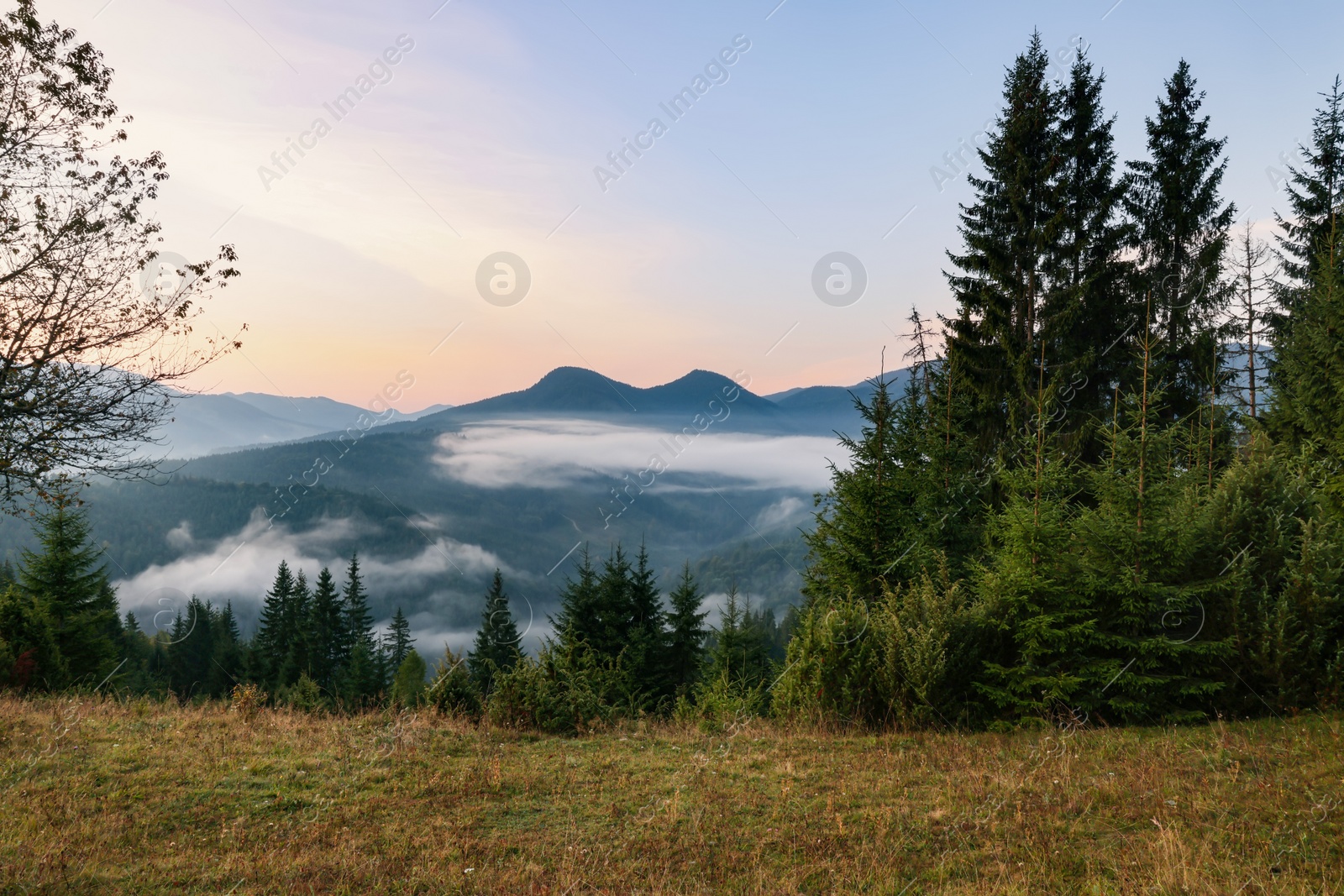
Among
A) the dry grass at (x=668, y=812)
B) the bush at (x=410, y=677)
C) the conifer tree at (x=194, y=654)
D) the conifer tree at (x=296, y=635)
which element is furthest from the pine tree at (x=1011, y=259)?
the conifer tree at (x=194, y=654)

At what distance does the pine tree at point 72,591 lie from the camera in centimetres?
3284

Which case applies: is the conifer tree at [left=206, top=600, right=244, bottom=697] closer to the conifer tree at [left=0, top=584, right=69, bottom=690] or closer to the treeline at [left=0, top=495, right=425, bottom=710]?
the treeline at [left=0, top=495, right=425, bottom=710]

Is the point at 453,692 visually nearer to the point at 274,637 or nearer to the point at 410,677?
the point at 410,677

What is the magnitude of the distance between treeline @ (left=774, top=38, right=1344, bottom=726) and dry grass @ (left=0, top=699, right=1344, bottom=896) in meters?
1.16

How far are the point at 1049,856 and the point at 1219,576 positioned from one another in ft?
25.4

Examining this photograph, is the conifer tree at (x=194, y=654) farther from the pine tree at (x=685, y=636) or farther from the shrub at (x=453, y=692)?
the shrub at (x=453, y=692)

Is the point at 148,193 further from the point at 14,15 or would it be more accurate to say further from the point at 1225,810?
the point at 1225,810

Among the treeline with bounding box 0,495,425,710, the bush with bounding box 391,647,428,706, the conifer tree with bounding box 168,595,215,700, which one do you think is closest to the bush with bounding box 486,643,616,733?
the treeline with bounding box 0,495,425,710

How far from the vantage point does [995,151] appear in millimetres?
23578

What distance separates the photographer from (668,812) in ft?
24.9

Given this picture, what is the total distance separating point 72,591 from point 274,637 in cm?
3946

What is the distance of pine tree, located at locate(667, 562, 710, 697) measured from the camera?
36.8m

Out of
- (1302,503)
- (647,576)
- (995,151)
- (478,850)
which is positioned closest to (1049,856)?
(478,850)

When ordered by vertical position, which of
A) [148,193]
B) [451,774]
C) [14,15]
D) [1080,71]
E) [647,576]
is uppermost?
[1080,71]
